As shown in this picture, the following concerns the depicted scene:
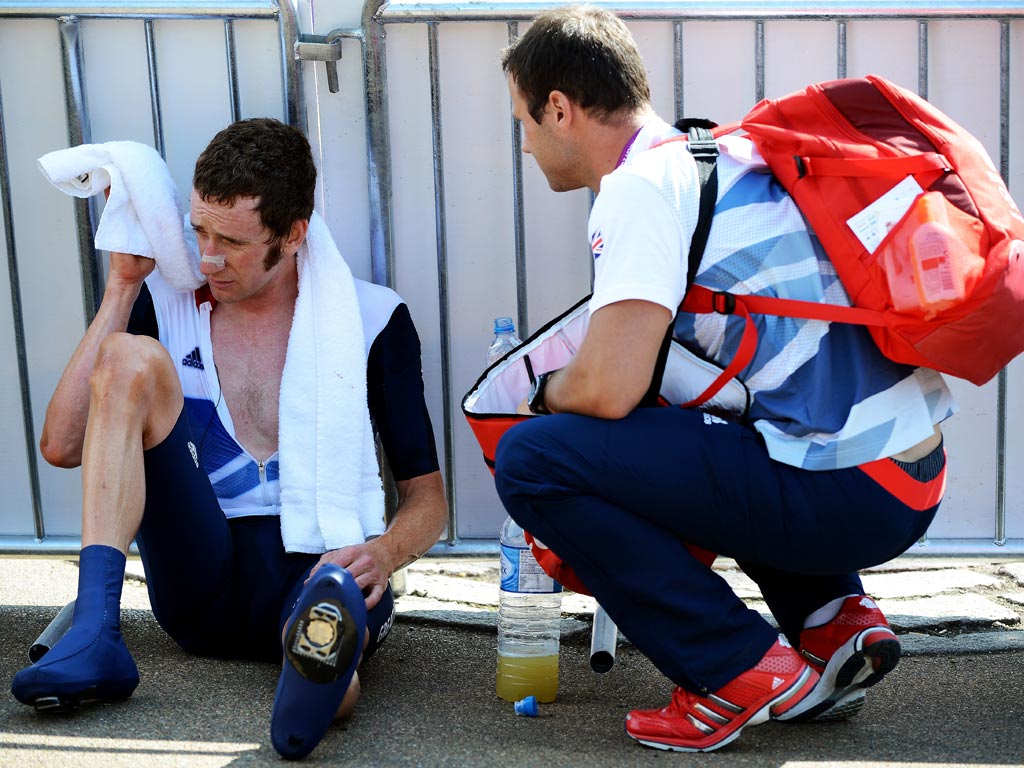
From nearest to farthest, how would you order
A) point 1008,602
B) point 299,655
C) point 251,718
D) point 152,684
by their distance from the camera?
point 299,655 → point 251,718 → point 152,684 → point 1008,602

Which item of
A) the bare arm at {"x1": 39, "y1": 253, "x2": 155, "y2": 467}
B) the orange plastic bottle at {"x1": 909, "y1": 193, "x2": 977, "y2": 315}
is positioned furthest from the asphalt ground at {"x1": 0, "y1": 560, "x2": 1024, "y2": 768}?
the orange plastic bottle at {"x1": 909, "y1": 193, "x2": 977, "y2": 315}

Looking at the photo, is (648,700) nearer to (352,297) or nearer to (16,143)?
(352,297)

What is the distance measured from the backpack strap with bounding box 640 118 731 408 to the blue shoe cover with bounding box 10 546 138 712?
1149mm

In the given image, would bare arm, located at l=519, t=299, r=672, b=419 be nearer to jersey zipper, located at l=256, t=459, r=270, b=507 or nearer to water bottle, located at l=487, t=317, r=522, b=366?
water bottle, located at l=487, t=317, r=522, b=366

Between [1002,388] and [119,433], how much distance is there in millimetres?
2146

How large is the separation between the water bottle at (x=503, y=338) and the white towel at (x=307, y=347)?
1.13 ft

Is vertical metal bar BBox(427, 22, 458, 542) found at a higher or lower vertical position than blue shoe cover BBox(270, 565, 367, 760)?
higher

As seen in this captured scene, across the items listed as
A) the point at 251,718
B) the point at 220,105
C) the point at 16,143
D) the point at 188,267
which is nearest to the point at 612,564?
the point at 251,718

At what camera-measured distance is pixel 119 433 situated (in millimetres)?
2719

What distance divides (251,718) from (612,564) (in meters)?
0.82

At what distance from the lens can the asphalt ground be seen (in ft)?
8.03

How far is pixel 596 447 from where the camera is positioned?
2.45 meters

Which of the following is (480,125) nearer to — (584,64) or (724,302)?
(584,64)

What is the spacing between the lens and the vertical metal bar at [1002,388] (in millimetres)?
3242
